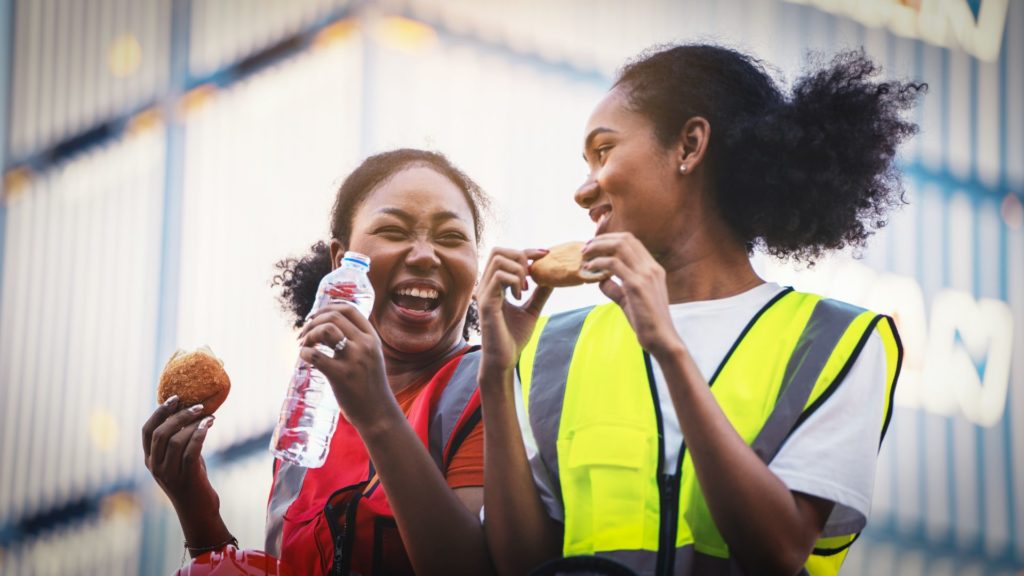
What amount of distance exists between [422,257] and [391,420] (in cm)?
46

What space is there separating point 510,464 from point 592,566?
50cm

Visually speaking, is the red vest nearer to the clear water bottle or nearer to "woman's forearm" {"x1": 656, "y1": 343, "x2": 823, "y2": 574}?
the clear water bottle

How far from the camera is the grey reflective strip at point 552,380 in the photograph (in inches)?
74.6

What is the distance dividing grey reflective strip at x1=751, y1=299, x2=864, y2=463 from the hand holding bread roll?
334 millimetres

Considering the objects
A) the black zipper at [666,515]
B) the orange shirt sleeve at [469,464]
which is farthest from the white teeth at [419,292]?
the black zipper at [666,515]

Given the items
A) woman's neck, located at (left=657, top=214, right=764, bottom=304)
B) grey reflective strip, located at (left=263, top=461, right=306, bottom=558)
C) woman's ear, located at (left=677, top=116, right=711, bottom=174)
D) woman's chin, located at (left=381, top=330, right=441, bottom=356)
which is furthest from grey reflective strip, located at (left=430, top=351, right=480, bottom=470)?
woman's ear, located at (left=677, top=116, right=711, bottom=174)

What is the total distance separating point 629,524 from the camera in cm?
171

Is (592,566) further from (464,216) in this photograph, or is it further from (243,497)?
(243,497)

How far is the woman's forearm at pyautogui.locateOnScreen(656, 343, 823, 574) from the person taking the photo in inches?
61.9

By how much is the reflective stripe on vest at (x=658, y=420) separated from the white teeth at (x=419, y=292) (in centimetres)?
42

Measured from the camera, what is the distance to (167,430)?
7.04 feet

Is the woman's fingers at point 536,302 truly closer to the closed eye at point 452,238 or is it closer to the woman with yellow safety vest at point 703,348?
the woman with yellow safety vest at point 703,348

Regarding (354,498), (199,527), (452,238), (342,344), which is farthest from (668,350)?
(199,527)

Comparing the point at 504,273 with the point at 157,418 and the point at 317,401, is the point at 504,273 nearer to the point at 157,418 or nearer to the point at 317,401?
the point at 317,401
